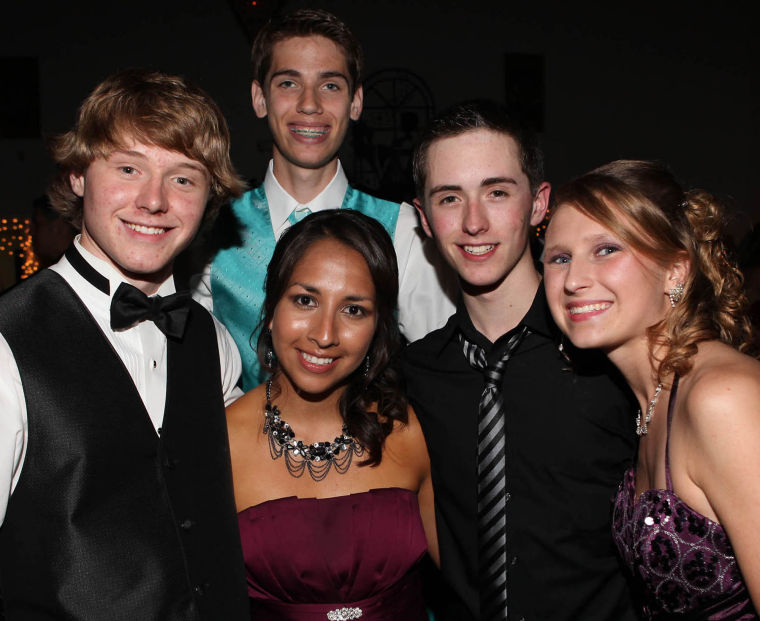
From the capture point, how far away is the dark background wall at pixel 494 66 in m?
6.92

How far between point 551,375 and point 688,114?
6.99 m

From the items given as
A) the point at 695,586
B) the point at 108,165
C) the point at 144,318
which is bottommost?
the point at 695,586

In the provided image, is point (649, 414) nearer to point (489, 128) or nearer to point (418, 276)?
point (489, 128)

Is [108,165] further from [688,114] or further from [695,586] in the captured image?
[688,114]

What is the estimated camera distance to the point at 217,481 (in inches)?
69.2

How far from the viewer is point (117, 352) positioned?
164 cm

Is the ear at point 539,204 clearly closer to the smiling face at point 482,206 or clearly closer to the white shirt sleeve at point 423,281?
the smiling face at point 482,206

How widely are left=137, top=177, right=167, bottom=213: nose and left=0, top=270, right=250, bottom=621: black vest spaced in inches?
10.3

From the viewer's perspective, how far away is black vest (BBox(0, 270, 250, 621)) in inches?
56.7

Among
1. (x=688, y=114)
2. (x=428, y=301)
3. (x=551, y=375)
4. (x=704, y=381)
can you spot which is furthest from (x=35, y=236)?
(x=688, y=114)

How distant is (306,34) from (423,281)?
1009 millimetres

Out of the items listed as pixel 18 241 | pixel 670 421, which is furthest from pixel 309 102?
→ pixel 18 241

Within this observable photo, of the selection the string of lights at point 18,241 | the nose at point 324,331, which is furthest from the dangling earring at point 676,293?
the string of lights at point 18,241

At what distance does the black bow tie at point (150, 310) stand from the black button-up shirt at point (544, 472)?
31.2 inches
